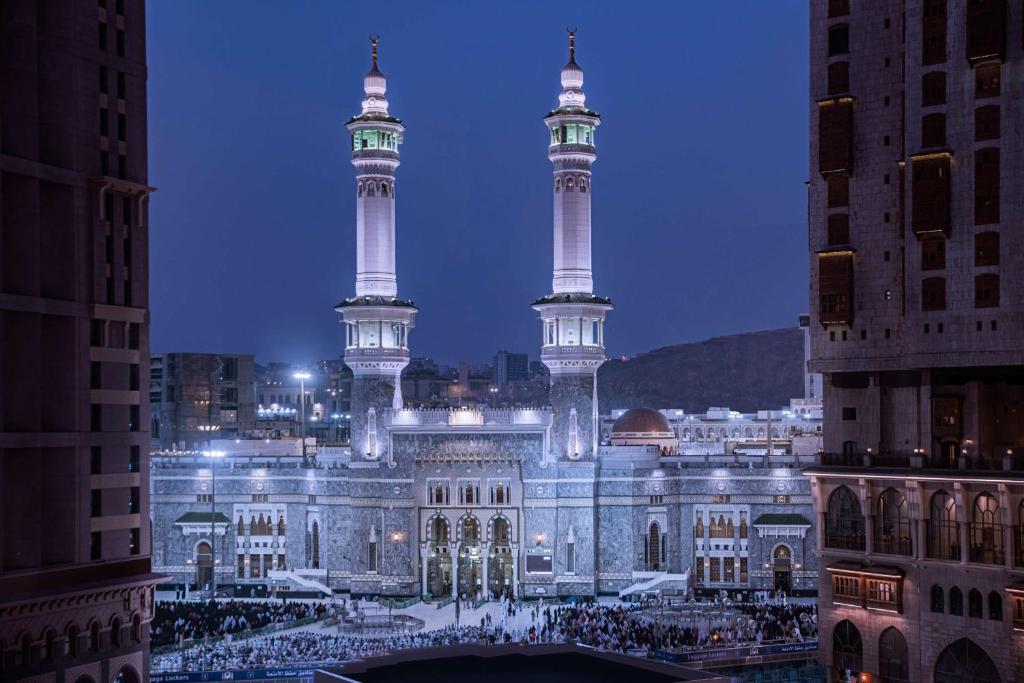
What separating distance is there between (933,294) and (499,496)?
32.8m

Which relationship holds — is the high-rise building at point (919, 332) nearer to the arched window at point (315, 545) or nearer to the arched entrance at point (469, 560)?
the arched entrance at point (469, 560)

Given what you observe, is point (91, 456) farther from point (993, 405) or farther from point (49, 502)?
point (993, 405)

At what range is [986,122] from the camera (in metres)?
48.5

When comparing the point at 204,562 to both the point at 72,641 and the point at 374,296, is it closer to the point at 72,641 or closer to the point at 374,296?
the point at 374,296

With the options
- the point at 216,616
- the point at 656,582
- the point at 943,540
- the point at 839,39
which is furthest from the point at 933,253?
the point at 216,616

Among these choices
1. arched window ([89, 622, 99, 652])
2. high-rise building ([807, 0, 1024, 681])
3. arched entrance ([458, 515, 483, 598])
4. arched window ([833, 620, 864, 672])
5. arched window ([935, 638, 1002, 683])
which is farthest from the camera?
arched entrance ([458, 515, 483, 598])

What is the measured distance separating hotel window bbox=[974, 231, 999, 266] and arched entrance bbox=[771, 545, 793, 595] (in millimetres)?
30562

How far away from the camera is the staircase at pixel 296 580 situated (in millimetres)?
77625

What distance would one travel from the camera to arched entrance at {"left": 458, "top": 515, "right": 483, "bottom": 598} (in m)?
76.4

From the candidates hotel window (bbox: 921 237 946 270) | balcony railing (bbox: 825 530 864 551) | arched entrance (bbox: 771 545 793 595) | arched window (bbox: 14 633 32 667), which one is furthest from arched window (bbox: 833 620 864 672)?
arched window (bbox: 14 633 32 667)

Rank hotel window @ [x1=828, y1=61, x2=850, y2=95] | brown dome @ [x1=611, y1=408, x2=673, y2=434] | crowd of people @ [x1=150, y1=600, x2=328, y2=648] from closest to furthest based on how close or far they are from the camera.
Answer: hotel window @ [x1=828, y1=61, x2=850, y2=95]
crowd of people @ [x1=150, y1=600, x2=328, y2=648]
brown dome @ [x1=611, y1=408, x2=673, y2=434]

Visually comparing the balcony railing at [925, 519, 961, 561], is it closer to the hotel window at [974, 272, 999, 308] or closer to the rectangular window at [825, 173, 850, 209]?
the hotel window at [974, 272, 999, 308]

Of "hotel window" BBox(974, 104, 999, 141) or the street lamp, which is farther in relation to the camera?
the street lamp

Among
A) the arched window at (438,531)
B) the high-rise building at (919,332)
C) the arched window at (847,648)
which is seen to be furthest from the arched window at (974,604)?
the arched window at (438,531)
